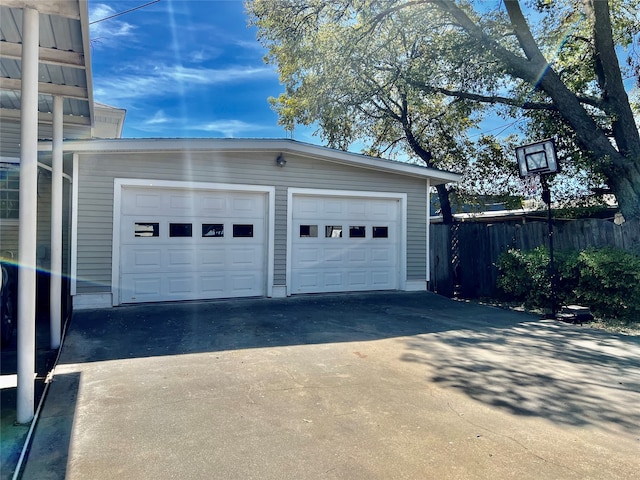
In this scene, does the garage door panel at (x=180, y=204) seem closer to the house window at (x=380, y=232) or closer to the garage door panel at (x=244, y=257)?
the garage door panel at (x=244, y=257)

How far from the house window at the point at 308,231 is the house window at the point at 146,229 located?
108 inches

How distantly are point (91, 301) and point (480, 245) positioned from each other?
8.15 meters

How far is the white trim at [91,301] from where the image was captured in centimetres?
661

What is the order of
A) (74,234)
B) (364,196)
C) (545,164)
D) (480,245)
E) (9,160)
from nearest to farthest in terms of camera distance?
(74,234) → (9,160) → (545,164) → (364,196) → (480,245)

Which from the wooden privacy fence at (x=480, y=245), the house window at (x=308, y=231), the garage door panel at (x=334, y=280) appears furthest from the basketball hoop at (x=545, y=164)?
the house window at (x=308, y=231)

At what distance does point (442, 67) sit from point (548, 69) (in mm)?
2557

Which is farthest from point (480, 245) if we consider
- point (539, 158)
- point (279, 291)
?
point (279, 291)

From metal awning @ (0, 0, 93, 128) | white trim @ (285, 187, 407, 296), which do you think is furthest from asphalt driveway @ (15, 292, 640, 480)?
metal awning @ (0, 0, 93, 128)

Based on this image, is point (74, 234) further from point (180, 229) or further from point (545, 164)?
point (545, 164)

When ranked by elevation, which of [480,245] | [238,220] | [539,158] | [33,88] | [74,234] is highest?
[539,158]

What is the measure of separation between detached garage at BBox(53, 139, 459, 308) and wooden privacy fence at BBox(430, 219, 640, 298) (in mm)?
775

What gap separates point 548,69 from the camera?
8930mm

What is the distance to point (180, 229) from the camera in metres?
7.34

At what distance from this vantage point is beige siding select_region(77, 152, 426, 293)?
6.69 meters
